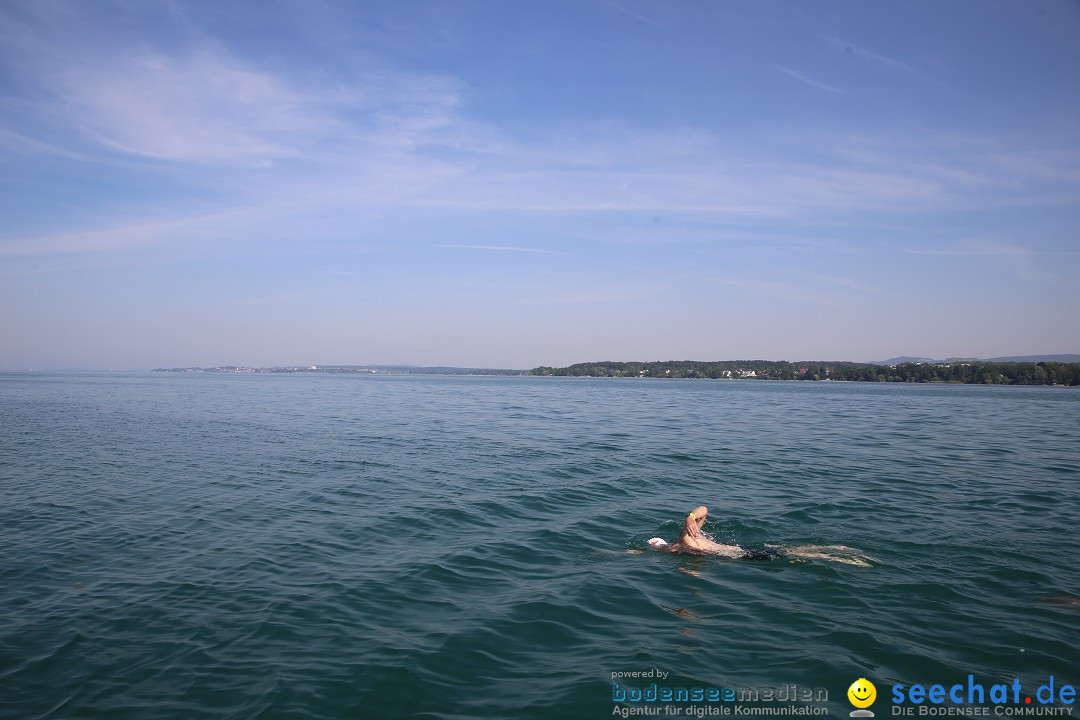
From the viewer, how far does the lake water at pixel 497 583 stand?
7.18m

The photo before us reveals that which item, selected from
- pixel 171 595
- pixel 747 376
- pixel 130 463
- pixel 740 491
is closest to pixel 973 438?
pixel 740 491

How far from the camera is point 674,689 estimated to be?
697 cm

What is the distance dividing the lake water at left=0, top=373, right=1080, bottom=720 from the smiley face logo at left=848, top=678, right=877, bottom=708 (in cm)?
10

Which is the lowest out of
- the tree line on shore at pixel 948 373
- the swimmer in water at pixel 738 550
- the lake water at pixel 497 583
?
the lake water at pixel 497 583

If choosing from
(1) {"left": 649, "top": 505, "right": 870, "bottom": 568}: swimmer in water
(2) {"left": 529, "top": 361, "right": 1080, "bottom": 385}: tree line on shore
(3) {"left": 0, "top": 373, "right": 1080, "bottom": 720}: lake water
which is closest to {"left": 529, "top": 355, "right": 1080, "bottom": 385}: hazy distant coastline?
(2) {"left": 529, "top": 361, "right": 1080, "bottom": 385}: tree line on shore

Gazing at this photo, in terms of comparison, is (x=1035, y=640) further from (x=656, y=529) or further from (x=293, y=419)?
(x=293, y=419)

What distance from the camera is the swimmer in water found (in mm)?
11529

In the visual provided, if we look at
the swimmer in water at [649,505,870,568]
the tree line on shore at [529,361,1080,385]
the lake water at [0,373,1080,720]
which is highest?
the tree line on shore at [529,361,1080,385]

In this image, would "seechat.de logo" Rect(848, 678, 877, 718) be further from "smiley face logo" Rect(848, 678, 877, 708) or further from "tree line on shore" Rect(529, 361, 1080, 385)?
"tree line on shore" Rect(529, 361, 1080, 385)

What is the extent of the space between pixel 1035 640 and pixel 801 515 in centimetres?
705

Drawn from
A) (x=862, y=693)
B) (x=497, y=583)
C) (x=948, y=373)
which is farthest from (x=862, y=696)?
(x=948, y=373)

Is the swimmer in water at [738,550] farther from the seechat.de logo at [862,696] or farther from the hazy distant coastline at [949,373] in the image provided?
the hazy distant coastline at [949,373]

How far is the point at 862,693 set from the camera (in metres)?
6.86

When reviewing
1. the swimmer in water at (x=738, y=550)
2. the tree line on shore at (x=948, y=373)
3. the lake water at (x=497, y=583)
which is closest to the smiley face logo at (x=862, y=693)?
the lake water at (x=497, y=583)
